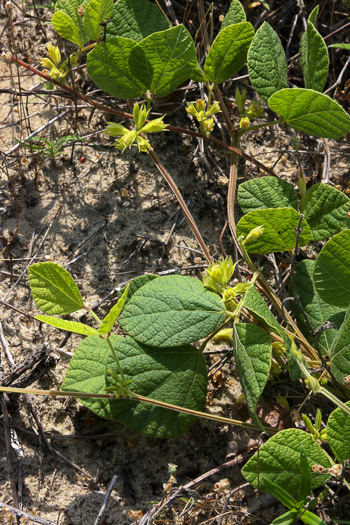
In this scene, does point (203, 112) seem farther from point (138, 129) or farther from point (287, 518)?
point (287, 518)

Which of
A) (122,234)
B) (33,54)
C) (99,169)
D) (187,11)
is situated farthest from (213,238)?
(33,54)

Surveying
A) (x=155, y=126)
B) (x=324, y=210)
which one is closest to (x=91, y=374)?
(x=155, y=126)

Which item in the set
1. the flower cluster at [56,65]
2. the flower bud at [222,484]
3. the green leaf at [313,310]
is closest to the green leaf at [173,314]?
the green leaf at [313,310]

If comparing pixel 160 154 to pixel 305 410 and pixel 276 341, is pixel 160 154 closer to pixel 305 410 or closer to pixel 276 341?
pixel 276 341

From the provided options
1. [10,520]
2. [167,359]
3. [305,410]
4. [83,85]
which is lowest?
[305,410]

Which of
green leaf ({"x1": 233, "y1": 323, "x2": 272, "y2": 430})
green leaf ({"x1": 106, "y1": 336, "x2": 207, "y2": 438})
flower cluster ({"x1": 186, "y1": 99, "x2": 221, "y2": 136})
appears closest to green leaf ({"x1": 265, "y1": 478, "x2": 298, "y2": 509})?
green leaf ({"x1": 233, "y1": 323, "x2": 272, "y2": 430})

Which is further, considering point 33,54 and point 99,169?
point 33,54

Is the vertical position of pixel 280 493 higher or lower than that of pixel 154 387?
lower

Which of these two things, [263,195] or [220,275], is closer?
[220,275]
